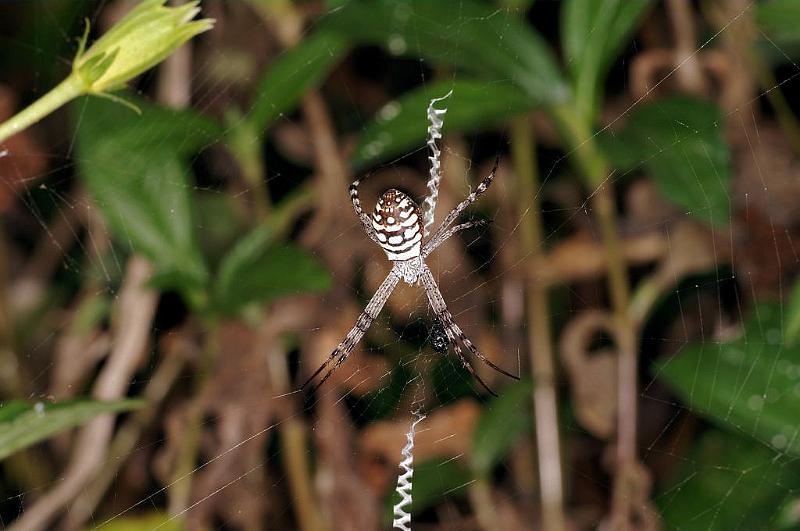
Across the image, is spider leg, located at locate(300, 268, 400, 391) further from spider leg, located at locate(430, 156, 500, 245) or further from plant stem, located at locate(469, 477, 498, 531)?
plant stem, located at locate(469, 477, 498, 531)

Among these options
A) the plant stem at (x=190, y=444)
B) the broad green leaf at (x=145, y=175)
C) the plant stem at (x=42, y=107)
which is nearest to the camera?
the plant stem at (x=42, y=107)

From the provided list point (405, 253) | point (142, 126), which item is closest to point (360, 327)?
point (405, 253)

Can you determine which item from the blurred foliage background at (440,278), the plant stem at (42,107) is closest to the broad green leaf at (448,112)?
the blurred foliage background at (440,278)

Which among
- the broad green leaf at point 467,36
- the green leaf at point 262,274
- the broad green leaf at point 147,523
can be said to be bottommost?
the broad green leaf at point 147,523

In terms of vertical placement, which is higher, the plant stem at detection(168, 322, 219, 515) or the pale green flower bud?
the pale green flower bud

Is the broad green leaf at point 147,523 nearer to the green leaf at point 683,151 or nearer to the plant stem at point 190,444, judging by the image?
the plant stem at point 190,444

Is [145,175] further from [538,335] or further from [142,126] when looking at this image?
[538,335]

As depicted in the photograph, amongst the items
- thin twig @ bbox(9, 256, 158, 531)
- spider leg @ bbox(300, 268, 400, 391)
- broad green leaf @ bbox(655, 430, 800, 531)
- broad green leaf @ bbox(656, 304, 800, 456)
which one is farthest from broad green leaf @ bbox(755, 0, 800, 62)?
thin twig @ bbox(9, 256, 158, 531)

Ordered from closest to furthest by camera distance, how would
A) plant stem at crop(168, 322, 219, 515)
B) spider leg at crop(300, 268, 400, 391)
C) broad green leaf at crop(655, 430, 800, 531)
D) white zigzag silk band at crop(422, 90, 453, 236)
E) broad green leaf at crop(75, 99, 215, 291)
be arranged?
broad green leaf at crop(655, 430, 800, 531) → white zigzag silk band at crop(422, 90, 453, 236) → broad green leaf at crop(75, 99, 215, 291) → plant stem at crop(168, 322, 219, 515) → spider leg at crop(300, 268, 400, 391)
